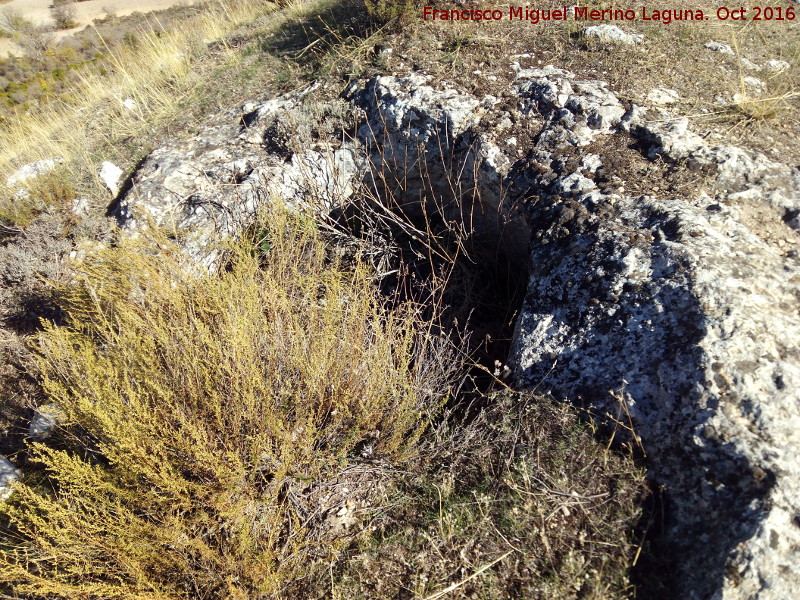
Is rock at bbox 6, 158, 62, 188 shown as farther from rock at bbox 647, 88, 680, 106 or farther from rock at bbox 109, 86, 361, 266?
rock at bbox 647, 88, 680, 106

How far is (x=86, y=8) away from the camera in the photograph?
55.7 ft

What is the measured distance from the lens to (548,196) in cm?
290

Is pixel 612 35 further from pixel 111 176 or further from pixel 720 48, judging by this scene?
pixel 111 176

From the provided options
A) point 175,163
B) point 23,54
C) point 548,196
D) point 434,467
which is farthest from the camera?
point 23,54

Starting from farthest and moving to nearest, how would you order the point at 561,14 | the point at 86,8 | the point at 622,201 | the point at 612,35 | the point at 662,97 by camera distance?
the point at 86,8, the point at 561,14, the point at 612,35, the point at 662,97, the point at 622,201

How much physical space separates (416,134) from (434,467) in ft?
8.17

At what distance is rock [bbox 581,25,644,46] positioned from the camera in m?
3.78

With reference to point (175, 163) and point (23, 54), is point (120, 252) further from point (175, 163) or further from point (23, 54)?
point (23, 54)

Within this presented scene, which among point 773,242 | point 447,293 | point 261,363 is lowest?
point 447,293

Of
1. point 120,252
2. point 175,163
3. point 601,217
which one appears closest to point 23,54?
point 175,163

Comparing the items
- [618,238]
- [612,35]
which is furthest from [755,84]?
[618,238]

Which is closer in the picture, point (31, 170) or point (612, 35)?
point (612, 35)

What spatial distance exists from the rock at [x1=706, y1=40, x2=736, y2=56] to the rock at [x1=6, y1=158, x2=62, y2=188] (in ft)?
19.2

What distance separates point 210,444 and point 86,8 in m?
21.0
